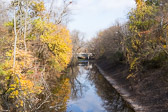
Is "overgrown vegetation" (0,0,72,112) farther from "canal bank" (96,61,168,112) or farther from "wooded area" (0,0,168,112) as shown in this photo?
"canal bank" (96,61,168,112)

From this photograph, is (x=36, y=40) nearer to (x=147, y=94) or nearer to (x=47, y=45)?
(x=47, y=45)

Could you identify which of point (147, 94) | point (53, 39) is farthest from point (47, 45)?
point (147, 94)

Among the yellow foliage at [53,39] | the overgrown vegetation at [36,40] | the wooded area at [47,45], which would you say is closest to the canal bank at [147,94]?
A: the wooded area at [47,45]

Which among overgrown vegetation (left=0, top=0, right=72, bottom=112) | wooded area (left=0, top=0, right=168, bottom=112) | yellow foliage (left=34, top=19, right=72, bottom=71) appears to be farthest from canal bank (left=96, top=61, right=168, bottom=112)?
yellow foliage (left=34, top=19, right=72, bottom=71)

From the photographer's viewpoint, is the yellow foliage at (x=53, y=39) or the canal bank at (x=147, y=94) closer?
the canal bank at (x=147, y=94)

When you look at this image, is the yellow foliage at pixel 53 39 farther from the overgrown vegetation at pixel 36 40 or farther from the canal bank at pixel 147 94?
the canal bank at pixel 147 94

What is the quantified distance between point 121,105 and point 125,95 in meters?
2.24

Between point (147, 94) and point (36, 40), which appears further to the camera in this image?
point (36, 40)

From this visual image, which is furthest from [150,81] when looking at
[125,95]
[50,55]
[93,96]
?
[50,55]

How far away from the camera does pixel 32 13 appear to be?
20.7 m

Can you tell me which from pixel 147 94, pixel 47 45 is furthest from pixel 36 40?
pixel 147 94

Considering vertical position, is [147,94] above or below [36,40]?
below

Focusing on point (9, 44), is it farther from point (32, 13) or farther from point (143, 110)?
point (143, 110)

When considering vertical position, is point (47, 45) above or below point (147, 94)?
above
